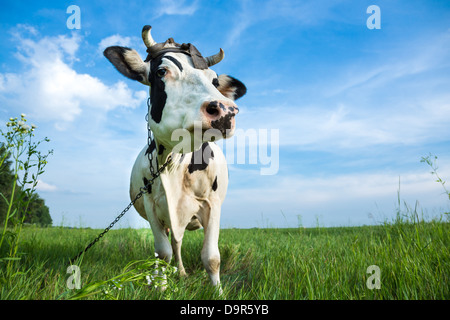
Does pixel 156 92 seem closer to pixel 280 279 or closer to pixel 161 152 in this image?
pixel 161 152

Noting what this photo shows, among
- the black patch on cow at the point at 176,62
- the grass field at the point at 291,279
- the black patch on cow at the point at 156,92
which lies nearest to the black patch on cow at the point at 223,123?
the black patch on cow at the point at 156,92

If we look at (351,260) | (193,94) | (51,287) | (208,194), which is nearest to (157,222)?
(208,194)

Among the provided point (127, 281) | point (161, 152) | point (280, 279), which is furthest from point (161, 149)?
point (280, 279)

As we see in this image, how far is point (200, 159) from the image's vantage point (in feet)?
13.1

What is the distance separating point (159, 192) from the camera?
4020 millimetres

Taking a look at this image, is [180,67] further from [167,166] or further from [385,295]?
[385,295]

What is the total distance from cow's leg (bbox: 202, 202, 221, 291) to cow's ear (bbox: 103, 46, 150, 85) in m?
1.65

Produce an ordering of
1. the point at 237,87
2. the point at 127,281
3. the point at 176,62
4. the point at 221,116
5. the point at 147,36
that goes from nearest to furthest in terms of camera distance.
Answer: the point at 127,281 → the point at 221,116 → the point at 176,62 → the point at 147,36 → the point at 237,87

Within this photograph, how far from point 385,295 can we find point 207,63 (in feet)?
9.50

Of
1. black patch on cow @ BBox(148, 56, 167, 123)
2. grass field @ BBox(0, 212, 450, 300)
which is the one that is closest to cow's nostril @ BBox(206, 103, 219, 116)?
black patch on cow @ BBox(148, 56, 167, 123)

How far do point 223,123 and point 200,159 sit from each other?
1330mm

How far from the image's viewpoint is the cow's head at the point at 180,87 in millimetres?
2783
